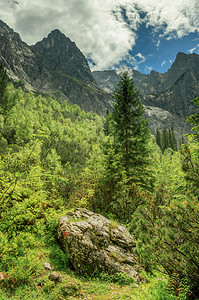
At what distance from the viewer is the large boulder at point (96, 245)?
5320mm

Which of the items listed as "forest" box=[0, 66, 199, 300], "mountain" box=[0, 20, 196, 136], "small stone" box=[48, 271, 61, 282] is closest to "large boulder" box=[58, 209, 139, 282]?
"forest" box=[0, 66, 199, 300]

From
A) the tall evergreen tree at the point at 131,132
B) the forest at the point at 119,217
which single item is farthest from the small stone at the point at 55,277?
the tall evergreen tree at the point at 131,132

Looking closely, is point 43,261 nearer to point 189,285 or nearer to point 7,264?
point 7,264

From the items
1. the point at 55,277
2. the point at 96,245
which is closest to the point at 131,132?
the point at 96,245

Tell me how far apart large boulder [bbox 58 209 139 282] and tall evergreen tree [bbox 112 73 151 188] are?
16.0 feet

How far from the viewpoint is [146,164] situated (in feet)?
36.6

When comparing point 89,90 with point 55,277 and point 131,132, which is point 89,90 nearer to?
point 131,132

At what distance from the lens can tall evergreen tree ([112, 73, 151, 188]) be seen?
36.0 feet

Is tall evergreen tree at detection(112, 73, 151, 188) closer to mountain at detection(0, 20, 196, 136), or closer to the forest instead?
the forest

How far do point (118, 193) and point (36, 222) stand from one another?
16.0ft

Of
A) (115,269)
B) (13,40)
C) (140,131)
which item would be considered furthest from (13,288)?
(13,40)

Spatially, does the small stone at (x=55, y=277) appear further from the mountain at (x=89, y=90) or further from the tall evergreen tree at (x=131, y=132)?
A: the mountain at (x=89, y=90)

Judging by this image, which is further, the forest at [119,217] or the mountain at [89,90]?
the mountain at [89,90]

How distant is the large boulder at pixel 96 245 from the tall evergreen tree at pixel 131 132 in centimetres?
488
